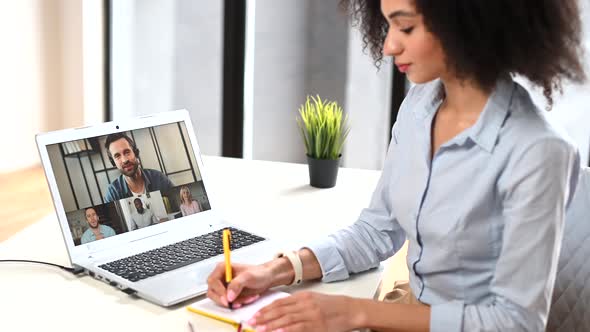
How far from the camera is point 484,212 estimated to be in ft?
3.64

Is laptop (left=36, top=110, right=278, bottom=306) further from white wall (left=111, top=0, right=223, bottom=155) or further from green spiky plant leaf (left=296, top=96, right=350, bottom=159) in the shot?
white wall (left=111, top=0, right=223, bottom=155)

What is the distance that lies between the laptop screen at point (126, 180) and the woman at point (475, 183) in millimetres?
284

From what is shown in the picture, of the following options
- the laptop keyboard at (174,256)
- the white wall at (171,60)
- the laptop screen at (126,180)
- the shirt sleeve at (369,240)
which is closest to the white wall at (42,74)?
the white wall at (171,60)

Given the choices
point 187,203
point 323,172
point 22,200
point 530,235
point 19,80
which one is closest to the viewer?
point 530,235

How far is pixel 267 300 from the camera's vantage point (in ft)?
3.97

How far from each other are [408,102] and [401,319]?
441mm

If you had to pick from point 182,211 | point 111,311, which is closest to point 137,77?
point 182,211

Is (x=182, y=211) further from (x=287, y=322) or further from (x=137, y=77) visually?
(x=137, y=77)

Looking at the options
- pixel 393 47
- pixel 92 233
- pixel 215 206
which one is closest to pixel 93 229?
pixel 92 233

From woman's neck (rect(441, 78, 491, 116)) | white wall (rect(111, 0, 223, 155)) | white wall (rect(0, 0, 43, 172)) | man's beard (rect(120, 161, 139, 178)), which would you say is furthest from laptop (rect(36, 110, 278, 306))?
white wall (rect(0, 0, 43, 172))

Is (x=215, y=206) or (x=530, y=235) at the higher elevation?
(x=530, y=235)

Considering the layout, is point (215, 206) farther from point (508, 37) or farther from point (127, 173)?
point (508, 37)

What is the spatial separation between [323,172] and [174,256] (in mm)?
644

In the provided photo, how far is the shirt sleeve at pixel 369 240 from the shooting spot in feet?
4.33
